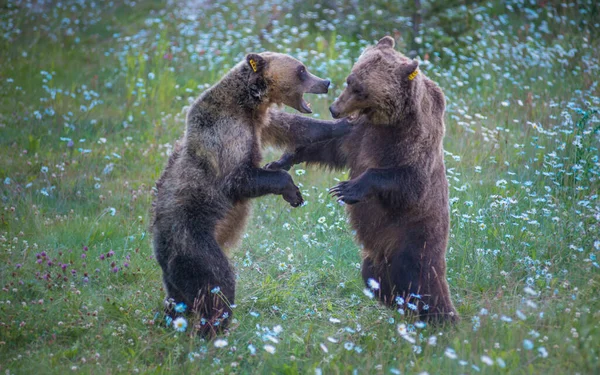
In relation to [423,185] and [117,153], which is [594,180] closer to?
[423,185]

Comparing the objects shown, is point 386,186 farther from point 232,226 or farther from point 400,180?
point 232,226

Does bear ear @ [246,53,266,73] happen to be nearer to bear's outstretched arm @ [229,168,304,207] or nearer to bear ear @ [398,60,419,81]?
bear's outstretched arm @ [229,168,304,207]

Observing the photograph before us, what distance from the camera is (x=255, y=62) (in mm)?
5074

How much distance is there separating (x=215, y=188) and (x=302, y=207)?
2.32m

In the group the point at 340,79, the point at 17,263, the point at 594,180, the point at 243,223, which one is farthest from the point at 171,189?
the point at 340,79

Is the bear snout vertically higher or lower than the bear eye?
lower

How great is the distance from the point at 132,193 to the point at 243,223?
2.47m

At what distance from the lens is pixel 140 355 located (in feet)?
14.3

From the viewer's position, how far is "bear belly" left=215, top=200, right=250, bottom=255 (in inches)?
193

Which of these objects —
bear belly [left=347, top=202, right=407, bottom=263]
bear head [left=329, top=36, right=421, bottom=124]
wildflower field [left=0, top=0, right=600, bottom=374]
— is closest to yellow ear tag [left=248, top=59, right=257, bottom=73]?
bear head [left=329, top=36, right=421, bottom=124]

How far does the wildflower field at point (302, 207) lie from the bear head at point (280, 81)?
4.17 feet

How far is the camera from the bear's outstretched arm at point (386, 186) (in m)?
4.66

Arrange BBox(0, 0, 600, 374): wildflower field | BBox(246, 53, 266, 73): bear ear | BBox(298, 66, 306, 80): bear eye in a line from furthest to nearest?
BBox(298, 66, 306, 80): bear eye → BBox(246, 53, 266, 73): bear ear → BBox(0, 0, 600, 374): wildflower field

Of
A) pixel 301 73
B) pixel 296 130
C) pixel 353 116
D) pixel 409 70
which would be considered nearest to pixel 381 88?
pixel 409 70
